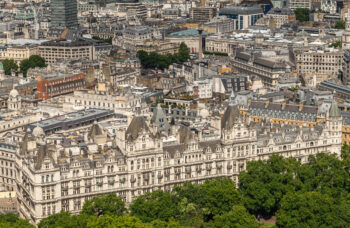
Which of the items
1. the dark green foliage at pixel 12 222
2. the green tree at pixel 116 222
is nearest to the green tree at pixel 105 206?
the green tree at pixel 116 222

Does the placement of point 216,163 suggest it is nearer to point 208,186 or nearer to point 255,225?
point 208,186

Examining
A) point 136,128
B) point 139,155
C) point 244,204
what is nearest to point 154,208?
point 139,155

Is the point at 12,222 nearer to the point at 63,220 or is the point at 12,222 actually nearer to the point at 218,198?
the point at 63,220

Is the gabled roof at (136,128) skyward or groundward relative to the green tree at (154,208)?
skyward

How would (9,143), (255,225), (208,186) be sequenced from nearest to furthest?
1. (255,225)
2. (208,186)
3. (9,143)

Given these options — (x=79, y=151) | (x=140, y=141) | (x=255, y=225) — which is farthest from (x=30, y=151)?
(x=255, y=225)

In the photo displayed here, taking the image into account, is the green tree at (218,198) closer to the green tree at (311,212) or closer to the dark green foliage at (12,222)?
the green tree at (311,212)
